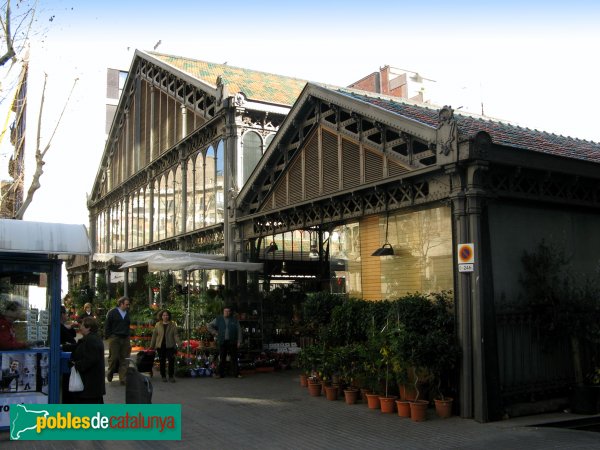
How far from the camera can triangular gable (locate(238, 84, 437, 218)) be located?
481 inches

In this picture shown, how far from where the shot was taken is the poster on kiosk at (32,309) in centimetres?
865

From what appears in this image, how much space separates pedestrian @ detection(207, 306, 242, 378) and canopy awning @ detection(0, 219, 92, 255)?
6.66m

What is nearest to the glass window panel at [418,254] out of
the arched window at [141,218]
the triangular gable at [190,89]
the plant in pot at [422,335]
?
the plant in pot at [422,335]

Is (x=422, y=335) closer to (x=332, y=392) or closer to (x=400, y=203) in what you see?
(x=332, y=392)

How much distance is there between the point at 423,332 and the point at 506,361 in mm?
1499

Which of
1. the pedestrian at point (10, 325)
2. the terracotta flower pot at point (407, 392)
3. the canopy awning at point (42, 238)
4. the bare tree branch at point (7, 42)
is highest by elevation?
the bare tree branch at point (7, 42)

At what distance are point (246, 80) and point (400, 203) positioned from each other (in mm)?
14228

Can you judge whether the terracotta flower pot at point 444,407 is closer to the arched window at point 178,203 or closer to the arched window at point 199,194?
the arched window at point 199,194

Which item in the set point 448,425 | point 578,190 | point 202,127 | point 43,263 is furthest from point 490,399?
point 202,127

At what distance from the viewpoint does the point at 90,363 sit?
8656mm

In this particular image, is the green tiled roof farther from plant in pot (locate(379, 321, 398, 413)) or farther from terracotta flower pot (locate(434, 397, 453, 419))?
terracotta flower pot (locate(434, 397, 453, 419))

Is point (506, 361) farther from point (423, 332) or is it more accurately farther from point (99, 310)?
point (99, 310)

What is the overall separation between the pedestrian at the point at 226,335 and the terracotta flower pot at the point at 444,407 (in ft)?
20.6

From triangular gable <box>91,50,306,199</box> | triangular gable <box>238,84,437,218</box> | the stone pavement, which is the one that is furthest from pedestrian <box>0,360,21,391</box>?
triangular gable <box>91,50,306,199</box>
